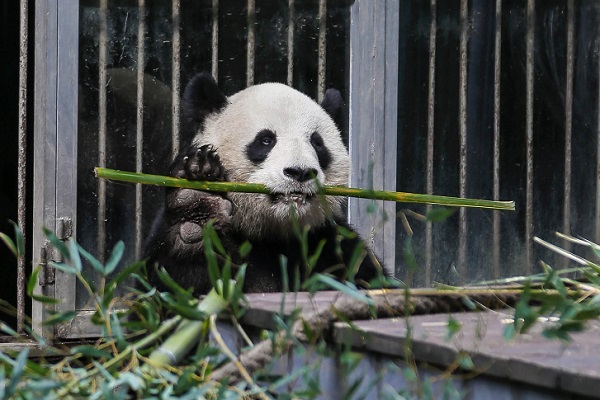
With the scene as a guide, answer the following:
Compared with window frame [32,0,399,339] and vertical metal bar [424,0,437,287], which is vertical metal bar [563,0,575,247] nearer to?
vertical metal bar [424,0,437,287]

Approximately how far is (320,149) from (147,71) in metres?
1.15

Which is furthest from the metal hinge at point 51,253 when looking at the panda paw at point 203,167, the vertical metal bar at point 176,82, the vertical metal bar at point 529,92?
the vertical metal bar at point 529,92

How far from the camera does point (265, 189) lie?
12.9ft

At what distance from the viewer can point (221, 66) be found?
17.0 feet

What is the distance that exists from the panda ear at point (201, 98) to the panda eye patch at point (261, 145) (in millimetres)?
337

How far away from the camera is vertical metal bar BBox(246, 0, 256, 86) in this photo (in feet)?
17.0

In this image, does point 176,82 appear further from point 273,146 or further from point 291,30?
point 273,146

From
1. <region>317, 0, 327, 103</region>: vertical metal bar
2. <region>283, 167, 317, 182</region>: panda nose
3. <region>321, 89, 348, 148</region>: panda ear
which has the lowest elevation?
<region>283, 167, 317, 182</region>: panda nose

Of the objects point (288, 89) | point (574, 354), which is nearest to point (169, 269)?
point (288, 89)

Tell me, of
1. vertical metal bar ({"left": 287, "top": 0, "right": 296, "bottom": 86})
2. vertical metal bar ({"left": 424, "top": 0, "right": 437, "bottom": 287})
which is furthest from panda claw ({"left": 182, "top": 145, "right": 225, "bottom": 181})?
vertical metal bar ({"left": 424, "top": 0, "right": 437, "bottom": 287})

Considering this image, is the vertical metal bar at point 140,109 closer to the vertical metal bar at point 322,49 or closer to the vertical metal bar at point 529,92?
the vertical metal bar at point 322,49

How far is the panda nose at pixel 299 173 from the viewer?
13.0 feet

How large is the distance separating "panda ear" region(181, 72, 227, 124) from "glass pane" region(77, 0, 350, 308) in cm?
46

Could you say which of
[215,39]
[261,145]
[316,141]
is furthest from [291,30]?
[261,145]
